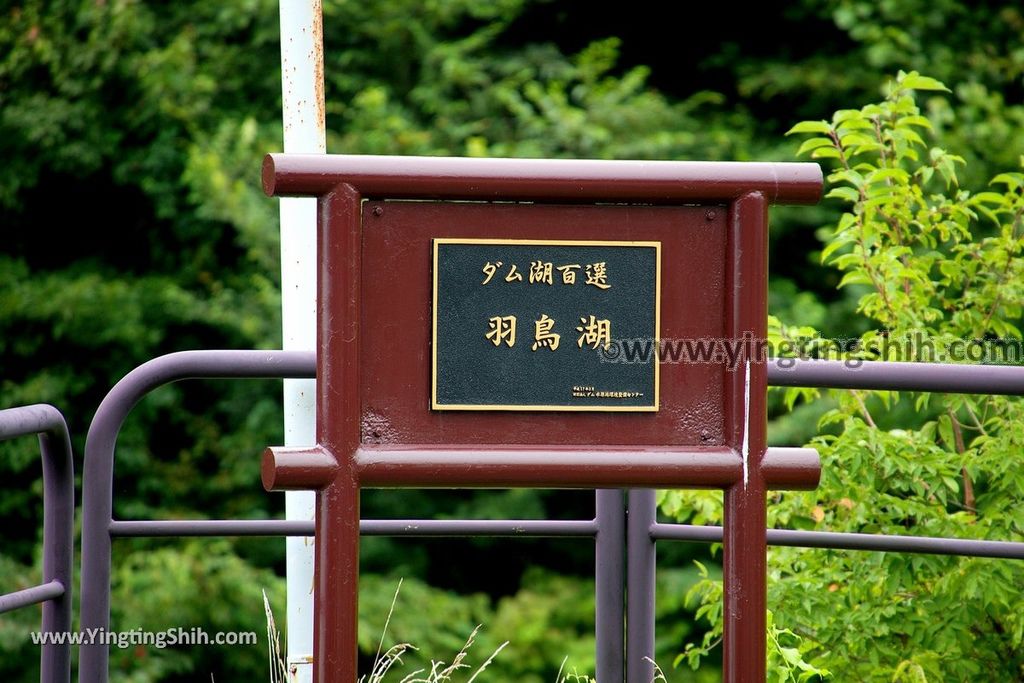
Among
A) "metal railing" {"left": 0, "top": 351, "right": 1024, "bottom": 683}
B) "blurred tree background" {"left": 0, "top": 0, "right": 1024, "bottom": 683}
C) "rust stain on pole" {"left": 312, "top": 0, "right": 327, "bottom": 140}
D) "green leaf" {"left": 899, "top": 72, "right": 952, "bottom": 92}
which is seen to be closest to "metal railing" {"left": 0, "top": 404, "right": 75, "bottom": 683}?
"metal railing" {"left": 0, "top": 351, "right": 1024, "bottom": 683}

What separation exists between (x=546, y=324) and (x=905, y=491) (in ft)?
4.25

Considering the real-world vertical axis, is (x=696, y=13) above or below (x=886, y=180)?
above

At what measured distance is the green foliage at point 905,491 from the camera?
3.02 metres

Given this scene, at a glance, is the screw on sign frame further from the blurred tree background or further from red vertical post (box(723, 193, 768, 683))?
the blurred tree background

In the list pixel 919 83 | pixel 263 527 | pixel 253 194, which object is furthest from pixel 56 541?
pixel 253 194

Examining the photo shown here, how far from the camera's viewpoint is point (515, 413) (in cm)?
246

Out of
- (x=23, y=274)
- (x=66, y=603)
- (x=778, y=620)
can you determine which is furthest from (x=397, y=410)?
(x=23, y=274)

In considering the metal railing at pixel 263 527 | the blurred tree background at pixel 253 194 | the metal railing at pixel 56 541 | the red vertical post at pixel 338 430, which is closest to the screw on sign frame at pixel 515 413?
the red vertical post at pixel 338 430

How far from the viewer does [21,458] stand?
713 cm

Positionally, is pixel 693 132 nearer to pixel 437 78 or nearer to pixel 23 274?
pixel 437 78

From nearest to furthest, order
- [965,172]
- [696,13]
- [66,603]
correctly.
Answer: [66,603]
[965,172]
[696,13]

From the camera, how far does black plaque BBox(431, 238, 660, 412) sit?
96.3 inches

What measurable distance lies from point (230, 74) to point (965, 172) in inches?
176

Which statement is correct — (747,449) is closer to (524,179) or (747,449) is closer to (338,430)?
(524,179)
